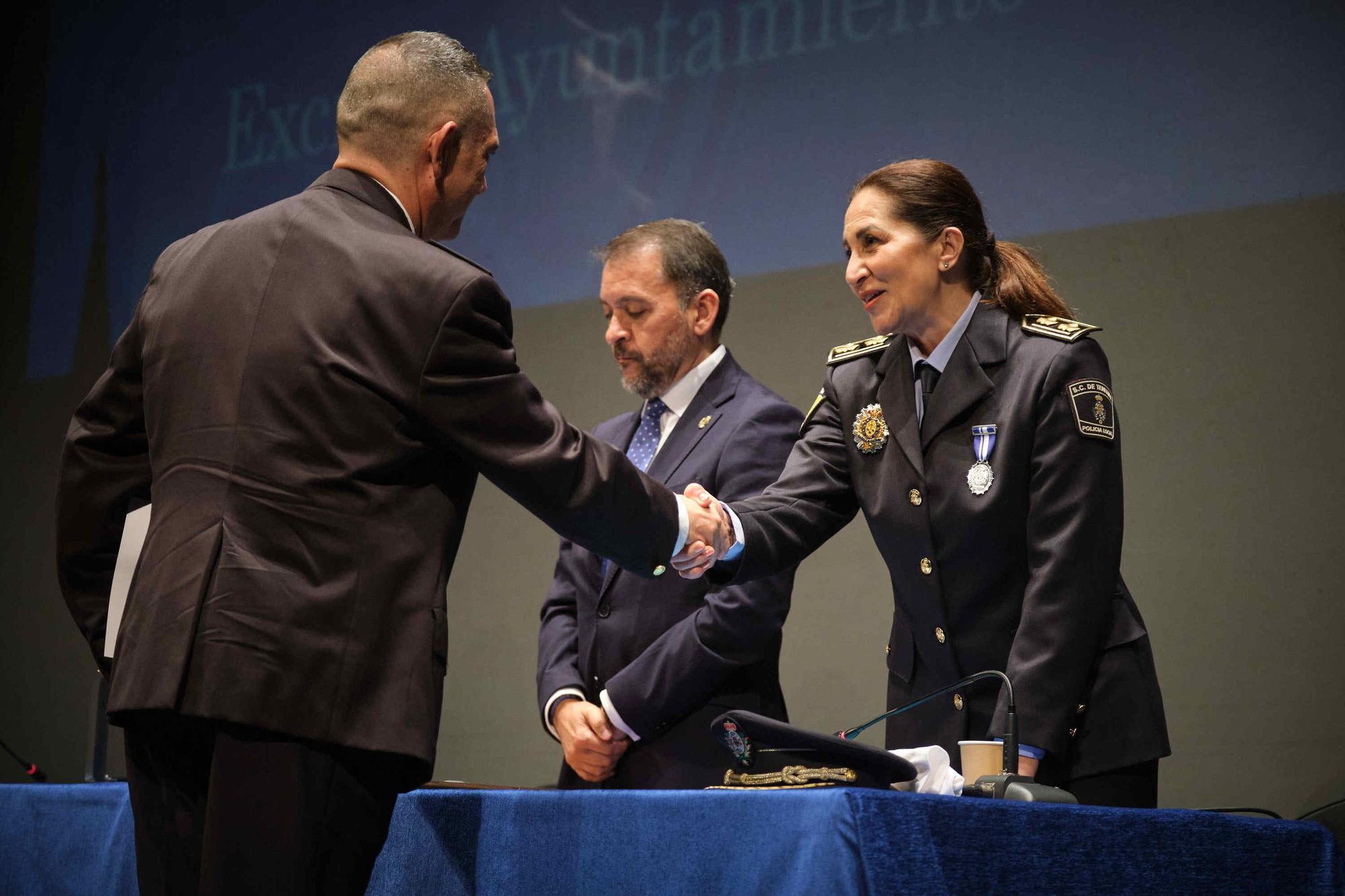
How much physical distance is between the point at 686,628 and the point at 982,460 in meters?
0.71

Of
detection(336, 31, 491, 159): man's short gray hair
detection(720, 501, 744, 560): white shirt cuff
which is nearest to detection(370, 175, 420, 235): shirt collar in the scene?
detection(336, 31, 491, 159): man's short gray hair

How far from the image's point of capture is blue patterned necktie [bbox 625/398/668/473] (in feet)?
9.35

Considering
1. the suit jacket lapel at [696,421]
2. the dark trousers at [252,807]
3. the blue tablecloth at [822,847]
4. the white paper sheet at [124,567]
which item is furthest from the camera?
the suit jacket lapel at [696,421]

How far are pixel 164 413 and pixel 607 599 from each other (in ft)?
4.06

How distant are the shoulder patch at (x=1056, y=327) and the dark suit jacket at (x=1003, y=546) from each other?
1cm

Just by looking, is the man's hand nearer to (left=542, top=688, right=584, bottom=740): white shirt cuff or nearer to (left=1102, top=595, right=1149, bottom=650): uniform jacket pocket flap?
(left=542, top=688, right=584, bottom=740): white shirt cuff

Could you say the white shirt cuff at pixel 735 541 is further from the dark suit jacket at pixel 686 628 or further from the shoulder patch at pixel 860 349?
the shoulder patch at pixel 860 349

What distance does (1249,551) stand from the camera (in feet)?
9.69

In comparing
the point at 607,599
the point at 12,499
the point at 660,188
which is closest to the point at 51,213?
the point at 12,499

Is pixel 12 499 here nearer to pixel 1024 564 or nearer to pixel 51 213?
pixel 51 213

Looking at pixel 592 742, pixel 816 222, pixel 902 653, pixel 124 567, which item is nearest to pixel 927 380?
pixel 902 653

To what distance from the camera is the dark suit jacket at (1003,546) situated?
182 centimetres

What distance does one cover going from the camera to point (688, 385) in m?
2.89

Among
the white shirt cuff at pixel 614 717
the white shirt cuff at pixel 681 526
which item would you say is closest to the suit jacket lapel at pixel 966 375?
the white shirt cuff at pixel 681 526
